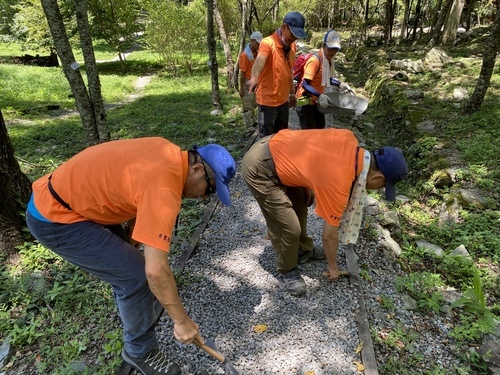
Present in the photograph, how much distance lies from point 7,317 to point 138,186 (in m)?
2.15

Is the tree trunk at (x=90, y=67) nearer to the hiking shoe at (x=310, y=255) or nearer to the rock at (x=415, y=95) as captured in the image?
the hiking shoe at (x=310, y=255)

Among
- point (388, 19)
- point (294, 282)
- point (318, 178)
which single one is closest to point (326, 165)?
point (318, 178)

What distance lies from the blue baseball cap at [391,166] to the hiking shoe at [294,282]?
44.5 inches

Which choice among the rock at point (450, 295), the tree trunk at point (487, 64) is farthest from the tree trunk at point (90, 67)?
the tree trunk at point (487, 64)

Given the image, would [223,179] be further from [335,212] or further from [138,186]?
[335,212]

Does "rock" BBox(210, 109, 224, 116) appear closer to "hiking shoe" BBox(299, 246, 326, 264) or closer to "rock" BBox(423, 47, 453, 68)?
"hiking shoe" BBox(299, 246, 326, 264)

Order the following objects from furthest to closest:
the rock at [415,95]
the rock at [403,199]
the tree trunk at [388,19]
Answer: the tree trunk at [388,19] → the rock at [415,95] → the rock at [403,199]

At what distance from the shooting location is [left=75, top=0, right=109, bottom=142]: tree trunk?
489cm

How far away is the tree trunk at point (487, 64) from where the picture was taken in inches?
240

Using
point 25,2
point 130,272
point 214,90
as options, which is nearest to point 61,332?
point 130,272

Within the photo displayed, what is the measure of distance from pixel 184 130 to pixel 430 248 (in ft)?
17.7

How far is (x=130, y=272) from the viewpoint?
194 cm

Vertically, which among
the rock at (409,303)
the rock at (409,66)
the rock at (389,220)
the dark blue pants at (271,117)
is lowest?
the rock at (389,220)

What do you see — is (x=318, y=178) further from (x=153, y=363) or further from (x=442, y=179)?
(x=442, y=179)
